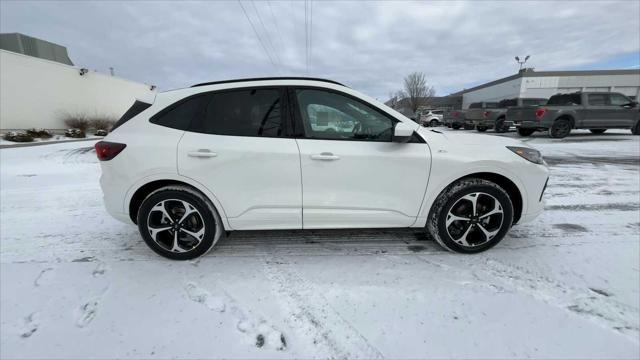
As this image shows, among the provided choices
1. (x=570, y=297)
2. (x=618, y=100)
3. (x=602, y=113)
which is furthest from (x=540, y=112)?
(x=570, y=297)

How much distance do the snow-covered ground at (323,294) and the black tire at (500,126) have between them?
14373 mm

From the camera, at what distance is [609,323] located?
6.99ft

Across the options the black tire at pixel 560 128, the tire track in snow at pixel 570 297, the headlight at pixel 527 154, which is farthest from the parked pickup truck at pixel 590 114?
the tire track in snow at pixel 570 297

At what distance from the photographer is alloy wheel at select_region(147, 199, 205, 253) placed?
2877mm

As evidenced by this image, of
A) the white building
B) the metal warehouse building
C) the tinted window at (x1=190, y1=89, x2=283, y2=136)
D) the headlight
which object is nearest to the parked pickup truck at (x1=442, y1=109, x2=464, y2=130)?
the headlight

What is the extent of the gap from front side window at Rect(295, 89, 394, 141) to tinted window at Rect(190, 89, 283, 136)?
26 centimetres

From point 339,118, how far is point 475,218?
1.64 metres

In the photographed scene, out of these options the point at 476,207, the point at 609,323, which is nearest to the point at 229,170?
the point at 476,207

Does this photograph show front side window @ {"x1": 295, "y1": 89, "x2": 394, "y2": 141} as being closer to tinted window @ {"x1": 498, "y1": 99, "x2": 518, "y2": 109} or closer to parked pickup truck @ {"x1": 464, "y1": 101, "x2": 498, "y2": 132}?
parked pickup truck @ {"x1": 464, "y1": 101, "x2": 498, "y2": 132}

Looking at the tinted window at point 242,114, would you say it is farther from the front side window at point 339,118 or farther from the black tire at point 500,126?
the black tire at point 500,126

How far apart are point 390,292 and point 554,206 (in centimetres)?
332

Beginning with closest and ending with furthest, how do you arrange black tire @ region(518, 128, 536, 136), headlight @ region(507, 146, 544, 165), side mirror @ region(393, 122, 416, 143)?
side mirror @ region(393, 122, 416, 143) → headlight @ region(507, 146, 544, 165) → black tire @ region(518, 128, 536, 136)

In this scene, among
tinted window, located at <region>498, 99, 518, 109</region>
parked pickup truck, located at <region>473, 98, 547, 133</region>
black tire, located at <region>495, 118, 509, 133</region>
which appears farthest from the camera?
tinted window, located at <region>498, 99, 518, 109</region>

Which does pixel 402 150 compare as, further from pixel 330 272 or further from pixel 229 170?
pixel 229 170
